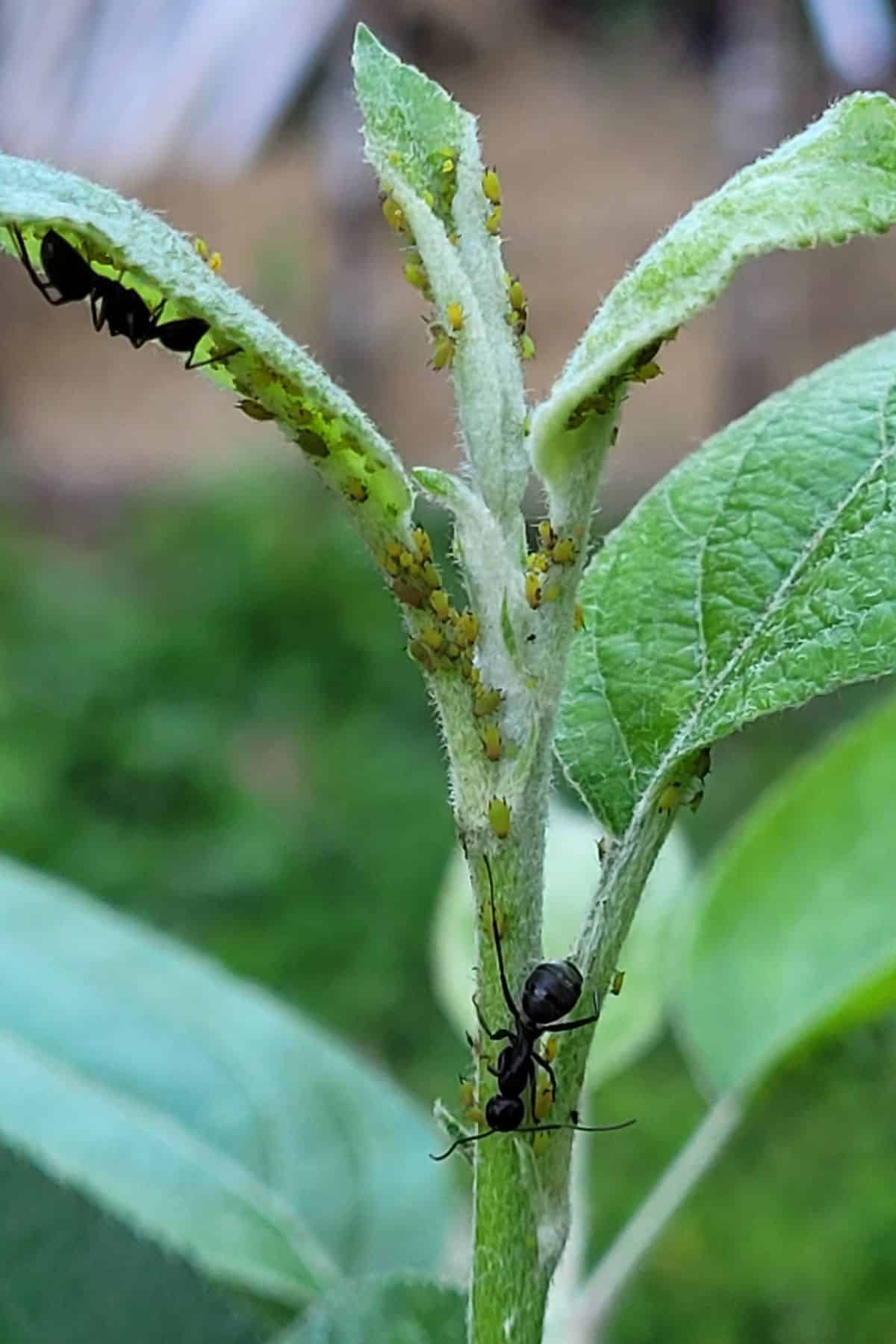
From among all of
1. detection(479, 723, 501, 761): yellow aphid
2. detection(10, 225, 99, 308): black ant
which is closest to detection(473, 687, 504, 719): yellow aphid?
detection(479, 723, 501, 761): yellow aphid

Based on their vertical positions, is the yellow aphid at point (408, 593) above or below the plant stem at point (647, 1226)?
above

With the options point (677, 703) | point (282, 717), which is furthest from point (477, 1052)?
point (282, 717)

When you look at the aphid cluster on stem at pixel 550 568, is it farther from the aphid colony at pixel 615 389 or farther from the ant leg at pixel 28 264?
the ant leg at pixel 28 264

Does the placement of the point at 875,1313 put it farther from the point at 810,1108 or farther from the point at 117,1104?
the point at 117,1104

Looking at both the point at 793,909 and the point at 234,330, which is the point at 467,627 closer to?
the point at 234,330

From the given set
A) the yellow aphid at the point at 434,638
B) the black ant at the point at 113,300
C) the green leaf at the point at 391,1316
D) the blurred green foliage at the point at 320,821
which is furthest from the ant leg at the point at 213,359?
the blurred green foliage at the point at 320,821

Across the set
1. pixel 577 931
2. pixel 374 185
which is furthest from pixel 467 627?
pixel 374 185

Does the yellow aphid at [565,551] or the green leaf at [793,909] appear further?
the green leaf at [793,909]

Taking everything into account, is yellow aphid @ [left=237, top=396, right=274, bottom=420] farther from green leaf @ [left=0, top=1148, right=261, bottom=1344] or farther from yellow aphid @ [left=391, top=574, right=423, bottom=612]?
green leaf @ [left=0, top=1148, right=261, bottom=1344]
